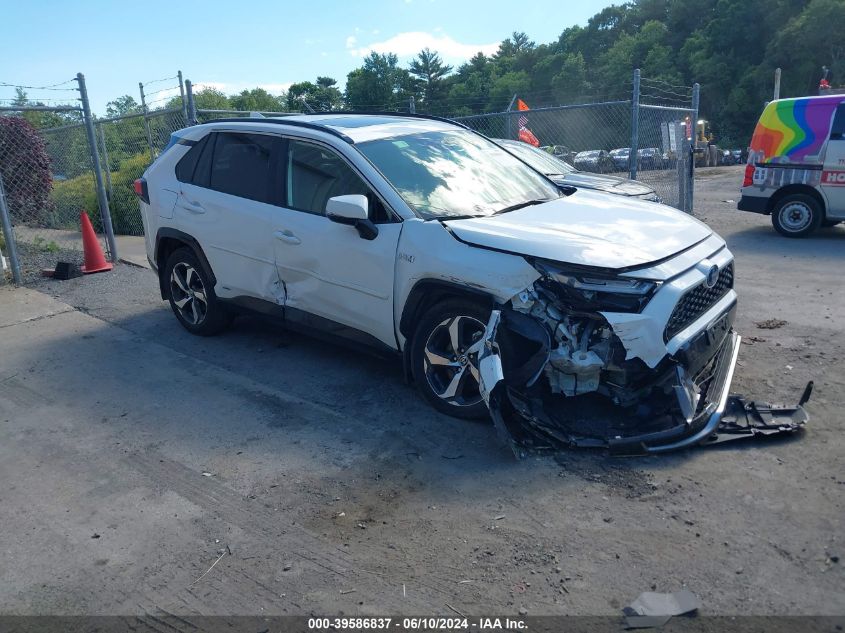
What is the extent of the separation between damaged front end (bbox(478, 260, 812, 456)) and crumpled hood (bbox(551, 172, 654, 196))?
5.34m

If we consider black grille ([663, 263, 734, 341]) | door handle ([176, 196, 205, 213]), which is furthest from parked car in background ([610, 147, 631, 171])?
black grille ([663, 263, 734, 341])

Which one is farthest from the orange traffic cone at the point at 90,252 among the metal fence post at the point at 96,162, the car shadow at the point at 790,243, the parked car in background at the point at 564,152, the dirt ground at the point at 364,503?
the parked car in background at the point at 564,152

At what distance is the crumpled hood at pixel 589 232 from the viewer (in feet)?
12.7

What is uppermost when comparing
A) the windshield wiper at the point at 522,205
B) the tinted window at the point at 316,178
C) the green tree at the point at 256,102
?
the green tree at the point at 256,102

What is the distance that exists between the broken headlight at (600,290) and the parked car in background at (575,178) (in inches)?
219

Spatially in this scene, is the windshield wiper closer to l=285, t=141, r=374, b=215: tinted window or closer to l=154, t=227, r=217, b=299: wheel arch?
l=285, t=141, r=374, b=215: tinted window

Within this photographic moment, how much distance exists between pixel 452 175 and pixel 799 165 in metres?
7.80

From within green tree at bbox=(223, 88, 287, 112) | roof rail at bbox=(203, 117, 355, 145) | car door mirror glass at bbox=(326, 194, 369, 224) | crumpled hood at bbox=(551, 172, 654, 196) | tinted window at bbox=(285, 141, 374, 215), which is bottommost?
crumpled hood at bbox=(551, 172, 654, 196)

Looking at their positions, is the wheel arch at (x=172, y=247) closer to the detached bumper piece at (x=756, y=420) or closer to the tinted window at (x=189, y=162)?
the tinted window at (x=189, y=162)

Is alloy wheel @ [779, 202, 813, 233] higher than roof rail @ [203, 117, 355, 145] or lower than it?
lower

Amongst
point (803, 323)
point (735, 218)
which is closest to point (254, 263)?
point (803, 323)

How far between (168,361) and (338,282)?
1967 mm

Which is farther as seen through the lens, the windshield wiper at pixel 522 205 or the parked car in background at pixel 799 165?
the parked car in background at pixel 799 165

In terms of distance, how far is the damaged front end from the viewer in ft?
12.3
